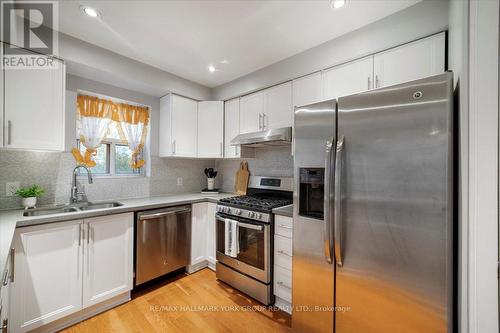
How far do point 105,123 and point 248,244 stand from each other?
2.15 meters

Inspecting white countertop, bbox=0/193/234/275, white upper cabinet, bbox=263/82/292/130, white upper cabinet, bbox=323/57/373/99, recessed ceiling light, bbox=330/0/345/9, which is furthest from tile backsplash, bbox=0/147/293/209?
recessed ceiling light, bbox=330/0/345/9

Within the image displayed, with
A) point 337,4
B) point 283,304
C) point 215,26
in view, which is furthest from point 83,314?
point 337,4

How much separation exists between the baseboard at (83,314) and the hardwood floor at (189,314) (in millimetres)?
43

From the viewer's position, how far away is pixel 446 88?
1.09 m

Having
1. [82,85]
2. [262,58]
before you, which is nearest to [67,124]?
[82,85]

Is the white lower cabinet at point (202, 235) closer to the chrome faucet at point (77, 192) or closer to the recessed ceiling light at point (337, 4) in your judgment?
the chrome faucet at point (77, 192)

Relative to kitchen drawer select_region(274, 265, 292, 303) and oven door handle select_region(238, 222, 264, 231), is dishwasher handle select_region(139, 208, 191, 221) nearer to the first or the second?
oven door handle select_region(238, 222, 264, 231)

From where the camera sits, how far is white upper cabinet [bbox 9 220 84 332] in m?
1.49

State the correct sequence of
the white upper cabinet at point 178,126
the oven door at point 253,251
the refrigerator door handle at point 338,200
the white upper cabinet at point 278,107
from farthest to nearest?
the white upper cabinet at point 178,126 → the white upper cabinet at point 278,107 → the oven door at point 253,251 → the refrigerator door handle at point 338,200

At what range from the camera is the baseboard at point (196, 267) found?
104 inches

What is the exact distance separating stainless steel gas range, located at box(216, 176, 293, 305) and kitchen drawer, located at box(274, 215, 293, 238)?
50 mm

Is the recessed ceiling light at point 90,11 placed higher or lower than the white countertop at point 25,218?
higher

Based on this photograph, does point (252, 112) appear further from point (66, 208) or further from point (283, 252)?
point (66, 208)

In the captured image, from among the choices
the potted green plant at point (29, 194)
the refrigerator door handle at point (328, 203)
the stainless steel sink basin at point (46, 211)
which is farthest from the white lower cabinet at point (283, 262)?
the potted green plant at point (29, 194)
